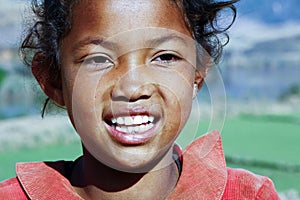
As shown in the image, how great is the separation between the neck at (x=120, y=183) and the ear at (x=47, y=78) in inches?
3.9

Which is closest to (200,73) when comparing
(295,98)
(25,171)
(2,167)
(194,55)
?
(194,55)

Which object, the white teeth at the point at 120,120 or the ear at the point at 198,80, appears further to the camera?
the ear at the point at 198,80

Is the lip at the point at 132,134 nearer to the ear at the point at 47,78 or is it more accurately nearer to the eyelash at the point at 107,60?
the eyelash at the point at 107,60

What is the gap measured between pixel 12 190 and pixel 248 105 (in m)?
2.16

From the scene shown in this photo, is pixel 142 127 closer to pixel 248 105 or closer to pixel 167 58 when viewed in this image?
pixel 167 58

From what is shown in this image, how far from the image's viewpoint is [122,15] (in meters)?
0.84

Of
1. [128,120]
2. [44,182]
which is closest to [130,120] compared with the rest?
[128,120]

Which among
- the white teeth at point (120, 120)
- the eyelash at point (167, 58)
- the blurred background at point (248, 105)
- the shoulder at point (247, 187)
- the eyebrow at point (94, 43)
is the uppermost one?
the eyebrow at point (94, 43)

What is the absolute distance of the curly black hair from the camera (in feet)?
3.07

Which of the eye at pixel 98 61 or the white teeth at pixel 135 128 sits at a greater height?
the eye at pixel 98 61

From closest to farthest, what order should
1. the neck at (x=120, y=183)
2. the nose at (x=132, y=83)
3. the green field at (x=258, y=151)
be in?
the nose at (x=132, y=83)
the neck at (x=120, y=183)
the green field at (x=258, y=151)

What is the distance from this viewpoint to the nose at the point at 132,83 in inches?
32.1

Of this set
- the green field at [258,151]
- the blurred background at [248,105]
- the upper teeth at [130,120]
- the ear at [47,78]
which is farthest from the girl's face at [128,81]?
the green field at [258,151]

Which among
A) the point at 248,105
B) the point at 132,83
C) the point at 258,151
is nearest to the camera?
the point at 132,83
